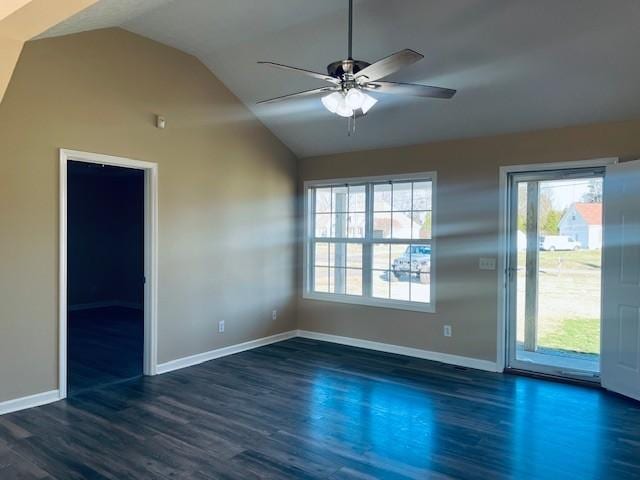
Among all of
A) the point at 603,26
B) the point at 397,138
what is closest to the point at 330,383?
the point at 397,138

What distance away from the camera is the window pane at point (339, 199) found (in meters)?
6.04

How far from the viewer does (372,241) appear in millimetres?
5828

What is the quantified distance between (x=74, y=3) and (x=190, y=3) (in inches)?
72.1

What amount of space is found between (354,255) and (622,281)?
114 inches

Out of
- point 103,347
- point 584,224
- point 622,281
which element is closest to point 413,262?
point 584,224

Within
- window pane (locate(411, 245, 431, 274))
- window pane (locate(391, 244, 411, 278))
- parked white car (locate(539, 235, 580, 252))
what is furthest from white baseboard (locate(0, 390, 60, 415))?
parked white car (locate(539, 235, 580, 252))

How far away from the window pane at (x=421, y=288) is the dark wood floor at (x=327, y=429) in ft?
3.09

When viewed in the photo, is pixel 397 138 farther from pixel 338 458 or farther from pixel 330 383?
pixel 338 458

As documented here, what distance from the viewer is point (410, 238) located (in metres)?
5.50

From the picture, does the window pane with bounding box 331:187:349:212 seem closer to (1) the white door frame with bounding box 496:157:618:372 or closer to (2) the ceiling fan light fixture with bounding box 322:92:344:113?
(1) the white door frame with bounding box 496:157:618:372

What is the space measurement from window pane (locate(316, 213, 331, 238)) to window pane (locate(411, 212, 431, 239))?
122 cm

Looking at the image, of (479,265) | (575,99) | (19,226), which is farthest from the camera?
(479,265)

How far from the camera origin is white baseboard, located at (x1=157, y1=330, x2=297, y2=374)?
476 centimetres

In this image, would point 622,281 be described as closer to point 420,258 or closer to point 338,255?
point 420,258
